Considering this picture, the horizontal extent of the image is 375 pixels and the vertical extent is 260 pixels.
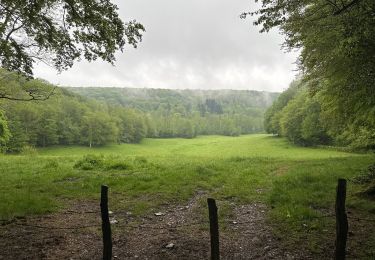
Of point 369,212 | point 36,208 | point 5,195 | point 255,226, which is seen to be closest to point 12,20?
point 5,195

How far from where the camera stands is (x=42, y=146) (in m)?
105

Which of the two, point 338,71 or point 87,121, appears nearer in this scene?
point 338,71

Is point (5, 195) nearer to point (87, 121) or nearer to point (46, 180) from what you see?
point (46, 180)

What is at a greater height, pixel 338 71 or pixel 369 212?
pixel 338 71

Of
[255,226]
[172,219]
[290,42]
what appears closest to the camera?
[255,226]

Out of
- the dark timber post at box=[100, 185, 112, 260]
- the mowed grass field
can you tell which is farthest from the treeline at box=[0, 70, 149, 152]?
the dark timber post at box=[100, 185, 112, 260]

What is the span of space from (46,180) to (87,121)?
99431 millimetres

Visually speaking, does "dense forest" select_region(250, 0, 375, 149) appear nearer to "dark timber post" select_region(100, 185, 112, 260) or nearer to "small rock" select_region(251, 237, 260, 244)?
"small rock" select_region(251, 237, 260, 244)

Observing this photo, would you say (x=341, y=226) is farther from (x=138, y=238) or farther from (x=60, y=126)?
(x=60, y=126)

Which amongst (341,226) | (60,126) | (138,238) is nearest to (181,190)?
(138,238)

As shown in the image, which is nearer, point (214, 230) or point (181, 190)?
point (214, 230)

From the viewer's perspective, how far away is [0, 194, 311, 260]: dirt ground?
9312mm

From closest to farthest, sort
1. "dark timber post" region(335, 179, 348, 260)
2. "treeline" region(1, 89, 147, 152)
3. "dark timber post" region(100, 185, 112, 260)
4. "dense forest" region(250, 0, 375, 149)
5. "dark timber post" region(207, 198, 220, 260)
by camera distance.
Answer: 1. "dark timber post" region(335, 179, 348, 260)
2. "dark timber post" region(207, 198, 220, 260)
3. "dark timber post" region(100, 185, 112, 260)
4. "dense forest" region(250, 0, 375, 149)
5. "treeline" region(1, 89, 147, 152)

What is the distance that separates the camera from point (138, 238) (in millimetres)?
10602
